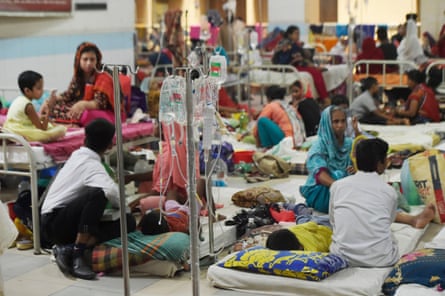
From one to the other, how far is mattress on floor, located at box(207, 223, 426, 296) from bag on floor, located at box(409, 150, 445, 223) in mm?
1487

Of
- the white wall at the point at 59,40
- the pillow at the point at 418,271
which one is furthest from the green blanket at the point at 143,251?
the white wall at the point at 59,40

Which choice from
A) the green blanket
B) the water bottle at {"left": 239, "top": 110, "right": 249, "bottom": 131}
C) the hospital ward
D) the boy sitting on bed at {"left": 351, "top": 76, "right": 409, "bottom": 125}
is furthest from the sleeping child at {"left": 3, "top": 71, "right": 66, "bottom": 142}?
the boy sitting on bed at {"left": 351, "top": 76, "right": 409, "bottom": 125}

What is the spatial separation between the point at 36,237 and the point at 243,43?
27.3ft

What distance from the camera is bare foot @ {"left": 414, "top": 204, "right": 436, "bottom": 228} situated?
580 centimetres

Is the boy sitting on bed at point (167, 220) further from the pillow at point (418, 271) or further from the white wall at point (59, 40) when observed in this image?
the white wall at point (59, 40)

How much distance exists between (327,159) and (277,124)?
2.74m

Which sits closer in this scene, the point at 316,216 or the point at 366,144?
the point at 366,144

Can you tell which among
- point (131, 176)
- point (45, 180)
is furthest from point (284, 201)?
point (45, 180)

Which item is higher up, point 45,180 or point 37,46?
point 37,46

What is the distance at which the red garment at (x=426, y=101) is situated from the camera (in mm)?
10211

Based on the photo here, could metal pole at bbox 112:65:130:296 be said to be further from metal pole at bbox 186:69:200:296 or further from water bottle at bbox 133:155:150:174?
water bottle at bbox 133:155:150:174

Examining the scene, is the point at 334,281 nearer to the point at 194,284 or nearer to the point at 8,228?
the point at 194,284

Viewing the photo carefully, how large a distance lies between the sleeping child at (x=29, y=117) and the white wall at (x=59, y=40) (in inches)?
124

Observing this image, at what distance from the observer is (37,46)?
10.4 metres
